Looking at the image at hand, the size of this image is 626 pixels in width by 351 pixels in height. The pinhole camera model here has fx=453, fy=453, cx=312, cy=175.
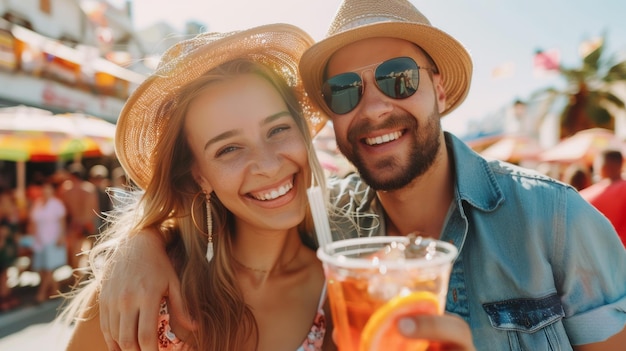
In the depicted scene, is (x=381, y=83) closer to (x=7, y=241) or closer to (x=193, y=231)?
(x=193, y=231)

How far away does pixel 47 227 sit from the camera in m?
6.95

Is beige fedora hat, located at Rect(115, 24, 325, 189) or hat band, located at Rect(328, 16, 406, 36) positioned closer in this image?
beige fedora hat, located at Rect(115, 24, 325, 189)

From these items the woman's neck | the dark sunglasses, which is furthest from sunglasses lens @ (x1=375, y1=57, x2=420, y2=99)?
the woman's neck

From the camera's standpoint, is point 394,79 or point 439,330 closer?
point 439,330

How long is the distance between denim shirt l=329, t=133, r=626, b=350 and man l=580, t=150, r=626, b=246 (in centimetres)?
317

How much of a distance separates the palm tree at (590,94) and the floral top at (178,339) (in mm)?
22587

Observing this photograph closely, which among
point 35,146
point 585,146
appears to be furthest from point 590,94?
point 35,146

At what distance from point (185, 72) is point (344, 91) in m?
0.73

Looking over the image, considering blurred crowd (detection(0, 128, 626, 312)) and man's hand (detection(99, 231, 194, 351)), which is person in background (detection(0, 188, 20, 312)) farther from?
man's hand (detection(99, 231, 194, 351))

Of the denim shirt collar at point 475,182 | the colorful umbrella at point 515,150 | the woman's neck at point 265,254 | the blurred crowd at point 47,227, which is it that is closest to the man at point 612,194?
the denim shirt collar at point 475,182

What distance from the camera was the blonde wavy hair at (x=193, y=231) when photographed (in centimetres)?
193

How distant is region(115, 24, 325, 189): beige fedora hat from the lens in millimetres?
1966

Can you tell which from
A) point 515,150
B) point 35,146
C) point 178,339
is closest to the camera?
point 178,339

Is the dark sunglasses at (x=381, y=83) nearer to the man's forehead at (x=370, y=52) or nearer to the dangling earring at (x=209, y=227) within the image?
the man's forehead at (x=370, y=52)
